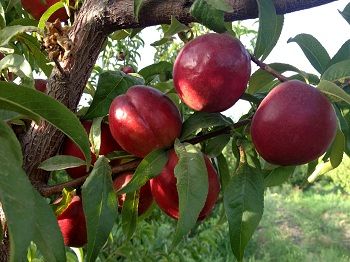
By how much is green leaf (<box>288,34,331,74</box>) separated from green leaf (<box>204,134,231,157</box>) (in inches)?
5.6

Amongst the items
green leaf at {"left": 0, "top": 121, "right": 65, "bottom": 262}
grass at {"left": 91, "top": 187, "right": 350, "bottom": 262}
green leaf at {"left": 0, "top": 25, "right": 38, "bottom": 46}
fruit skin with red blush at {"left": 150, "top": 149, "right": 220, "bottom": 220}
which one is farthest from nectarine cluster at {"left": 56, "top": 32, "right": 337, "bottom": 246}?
grass at {"left": 91, "top": 187, "right": 350, "bottom": 262}

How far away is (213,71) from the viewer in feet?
1.72

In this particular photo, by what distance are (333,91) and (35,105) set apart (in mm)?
273

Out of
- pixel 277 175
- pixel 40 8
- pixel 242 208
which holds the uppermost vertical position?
pixel 40 8

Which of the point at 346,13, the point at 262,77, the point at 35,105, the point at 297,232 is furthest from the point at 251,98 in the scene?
the point at 297,232

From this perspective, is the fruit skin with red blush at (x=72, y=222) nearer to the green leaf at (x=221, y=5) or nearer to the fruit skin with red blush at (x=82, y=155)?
the fruit skin with red blush at (x=82, y=155)

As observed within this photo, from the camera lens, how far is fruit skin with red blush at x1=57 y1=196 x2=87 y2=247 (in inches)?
25.3

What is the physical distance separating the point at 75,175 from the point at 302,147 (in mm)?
272

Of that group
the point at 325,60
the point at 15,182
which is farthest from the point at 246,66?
the point at 15,182

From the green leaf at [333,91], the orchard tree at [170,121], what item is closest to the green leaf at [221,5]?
the orchard tree at [170,121]

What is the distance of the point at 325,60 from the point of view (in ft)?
2.15

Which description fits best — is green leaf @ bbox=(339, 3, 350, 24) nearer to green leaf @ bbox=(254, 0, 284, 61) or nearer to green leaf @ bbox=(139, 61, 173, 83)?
green leaf @ bbox=(254, 0, 284, 61)

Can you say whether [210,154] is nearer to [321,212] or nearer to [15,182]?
[15,182]

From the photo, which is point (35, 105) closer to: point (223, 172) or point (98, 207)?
point (98, 207)
